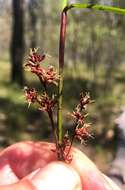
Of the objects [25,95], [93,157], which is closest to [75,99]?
[93,157]

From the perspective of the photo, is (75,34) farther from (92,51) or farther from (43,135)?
(43,135)

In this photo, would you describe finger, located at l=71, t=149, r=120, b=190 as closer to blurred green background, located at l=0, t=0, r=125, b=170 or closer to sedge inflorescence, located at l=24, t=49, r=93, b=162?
sedge inflorescence, located at l=24, t=49, r=93, b=162

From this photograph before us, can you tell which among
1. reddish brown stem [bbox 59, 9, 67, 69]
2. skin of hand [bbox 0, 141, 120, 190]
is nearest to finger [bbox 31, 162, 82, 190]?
A: skin of hand [bbox 0, 141, 120, 190]

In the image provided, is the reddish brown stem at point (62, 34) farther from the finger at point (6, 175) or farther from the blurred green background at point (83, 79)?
the blurred green background at point (83, 79)

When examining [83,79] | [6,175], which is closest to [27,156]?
[6,175]

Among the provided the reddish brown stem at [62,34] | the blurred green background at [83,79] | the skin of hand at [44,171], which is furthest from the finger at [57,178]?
the blurred green background at [83,79]

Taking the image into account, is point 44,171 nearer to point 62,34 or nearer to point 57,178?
point 57,178
